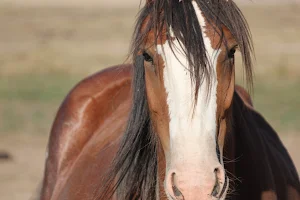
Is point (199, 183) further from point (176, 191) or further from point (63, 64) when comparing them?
point (63, 64)

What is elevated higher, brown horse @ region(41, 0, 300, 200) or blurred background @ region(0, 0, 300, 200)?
brown horse @ region(41, 0, 300, 200)

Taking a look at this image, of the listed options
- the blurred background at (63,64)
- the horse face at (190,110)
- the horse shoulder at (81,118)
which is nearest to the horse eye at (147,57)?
the horse face at (190,110)

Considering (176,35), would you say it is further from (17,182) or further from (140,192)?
(17,182)

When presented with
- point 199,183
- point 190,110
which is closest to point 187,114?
point 190,110

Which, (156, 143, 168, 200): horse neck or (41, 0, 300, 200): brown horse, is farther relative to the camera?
(156, 143, 168, 200): horse neck

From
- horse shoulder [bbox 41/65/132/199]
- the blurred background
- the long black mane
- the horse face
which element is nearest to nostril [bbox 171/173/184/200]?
the horse face

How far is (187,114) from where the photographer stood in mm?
3291

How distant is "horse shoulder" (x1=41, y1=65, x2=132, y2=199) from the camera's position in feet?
17.2

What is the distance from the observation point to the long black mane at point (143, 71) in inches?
134

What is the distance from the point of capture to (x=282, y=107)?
1541 cm

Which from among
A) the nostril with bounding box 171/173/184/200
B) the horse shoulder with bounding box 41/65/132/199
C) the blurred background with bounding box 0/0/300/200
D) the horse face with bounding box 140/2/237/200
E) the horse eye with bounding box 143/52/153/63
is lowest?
the blurred background with bounding box 0/0/300/200

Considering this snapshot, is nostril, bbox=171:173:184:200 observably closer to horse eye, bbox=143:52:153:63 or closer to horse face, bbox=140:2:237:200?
horse face, bbox=140:2:237:200

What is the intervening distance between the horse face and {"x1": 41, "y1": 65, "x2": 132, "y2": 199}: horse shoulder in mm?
1600

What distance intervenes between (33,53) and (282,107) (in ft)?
31.5
